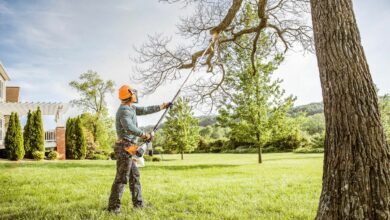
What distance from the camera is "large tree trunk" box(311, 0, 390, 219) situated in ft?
11.0

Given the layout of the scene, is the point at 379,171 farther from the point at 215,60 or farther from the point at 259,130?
the point at 259,130

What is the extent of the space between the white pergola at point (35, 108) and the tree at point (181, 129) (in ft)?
39.5

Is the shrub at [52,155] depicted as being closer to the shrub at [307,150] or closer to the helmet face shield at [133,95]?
the helmet face shield at [133,95]

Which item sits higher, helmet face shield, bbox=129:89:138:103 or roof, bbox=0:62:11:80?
roof, bbox=0:62:11:80

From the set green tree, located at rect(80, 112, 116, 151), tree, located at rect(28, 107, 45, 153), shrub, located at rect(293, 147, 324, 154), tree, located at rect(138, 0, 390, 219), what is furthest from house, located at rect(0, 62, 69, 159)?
shrub, located at rect(293, 147, 324, 154)

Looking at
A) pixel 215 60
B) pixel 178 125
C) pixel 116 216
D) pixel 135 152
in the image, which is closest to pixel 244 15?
pixel 215 60

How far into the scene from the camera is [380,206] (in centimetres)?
331

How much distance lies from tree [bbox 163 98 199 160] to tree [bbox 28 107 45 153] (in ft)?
51.3

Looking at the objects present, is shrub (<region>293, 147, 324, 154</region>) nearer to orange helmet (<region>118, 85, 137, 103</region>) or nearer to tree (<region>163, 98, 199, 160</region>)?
tree (<region>163, 98, 199, 160</region>)

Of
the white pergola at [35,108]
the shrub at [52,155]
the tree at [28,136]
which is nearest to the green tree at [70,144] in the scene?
the white pergola at [35,108]

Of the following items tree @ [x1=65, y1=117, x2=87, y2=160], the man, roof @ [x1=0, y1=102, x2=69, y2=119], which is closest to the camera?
the man

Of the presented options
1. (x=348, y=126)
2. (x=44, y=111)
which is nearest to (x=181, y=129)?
(x=44, y=111)

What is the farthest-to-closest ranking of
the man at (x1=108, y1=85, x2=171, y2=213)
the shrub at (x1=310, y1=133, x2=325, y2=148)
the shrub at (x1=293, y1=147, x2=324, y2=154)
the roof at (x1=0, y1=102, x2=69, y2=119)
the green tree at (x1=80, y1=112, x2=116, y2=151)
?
the shrub at (x1=310, y1=133, x2=325, y2=148)
the shrub at (x1=293, y1=147, x2=324, y2=154)
the green tree at (x1=80, y1=112, x2=116, y2=151)
the roof at (x1=0, y1=102, x2=69, y2=119)
the man at (x1=108, y1=85, x2=171, y2=213)

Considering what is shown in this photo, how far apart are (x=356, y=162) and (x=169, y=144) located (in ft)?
117
